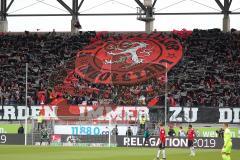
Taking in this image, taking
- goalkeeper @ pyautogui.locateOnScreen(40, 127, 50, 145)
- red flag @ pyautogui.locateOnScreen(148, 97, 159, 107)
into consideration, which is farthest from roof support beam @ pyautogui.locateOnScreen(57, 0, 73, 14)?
goalkeeper @ pyautogui.locateOnScreen(40, 127, 50, 145)

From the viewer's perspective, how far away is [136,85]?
205 feet

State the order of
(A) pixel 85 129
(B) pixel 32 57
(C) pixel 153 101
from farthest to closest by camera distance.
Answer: (B) pixel 32 57, (C) pixel 153 101, (A) pixel 85 129

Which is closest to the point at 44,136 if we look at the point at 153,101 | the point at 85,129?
the point at 85,129

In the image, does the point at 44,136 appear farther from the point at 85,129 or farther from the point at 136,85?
the point at 136,85

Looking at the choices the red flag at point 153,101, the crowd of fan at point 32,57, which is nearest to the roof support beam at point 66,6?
the crowd of fan at point 32,57

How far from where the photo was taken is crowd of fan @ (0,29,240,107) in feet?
190

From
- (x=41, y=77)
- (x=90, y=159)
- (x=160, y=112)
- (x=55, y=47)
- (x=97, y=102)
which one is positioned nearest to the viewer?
(x=90, y=159)

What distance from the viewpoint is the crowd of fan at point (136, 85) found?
57.8 m

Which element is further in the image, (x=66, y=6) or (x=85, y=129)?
(x=66, y=6)

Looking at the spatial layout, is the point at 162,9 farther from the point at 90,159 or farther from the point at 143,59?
the point at 90,159

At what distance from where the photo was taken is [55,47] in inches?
2822

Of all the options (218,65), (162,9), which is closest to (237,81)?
(218,65)

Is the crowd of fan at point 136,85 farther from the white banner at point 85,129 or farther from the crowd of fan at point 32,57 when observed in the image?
the white banner at point 85,129

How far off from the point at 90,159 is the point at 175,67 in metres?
29.8
